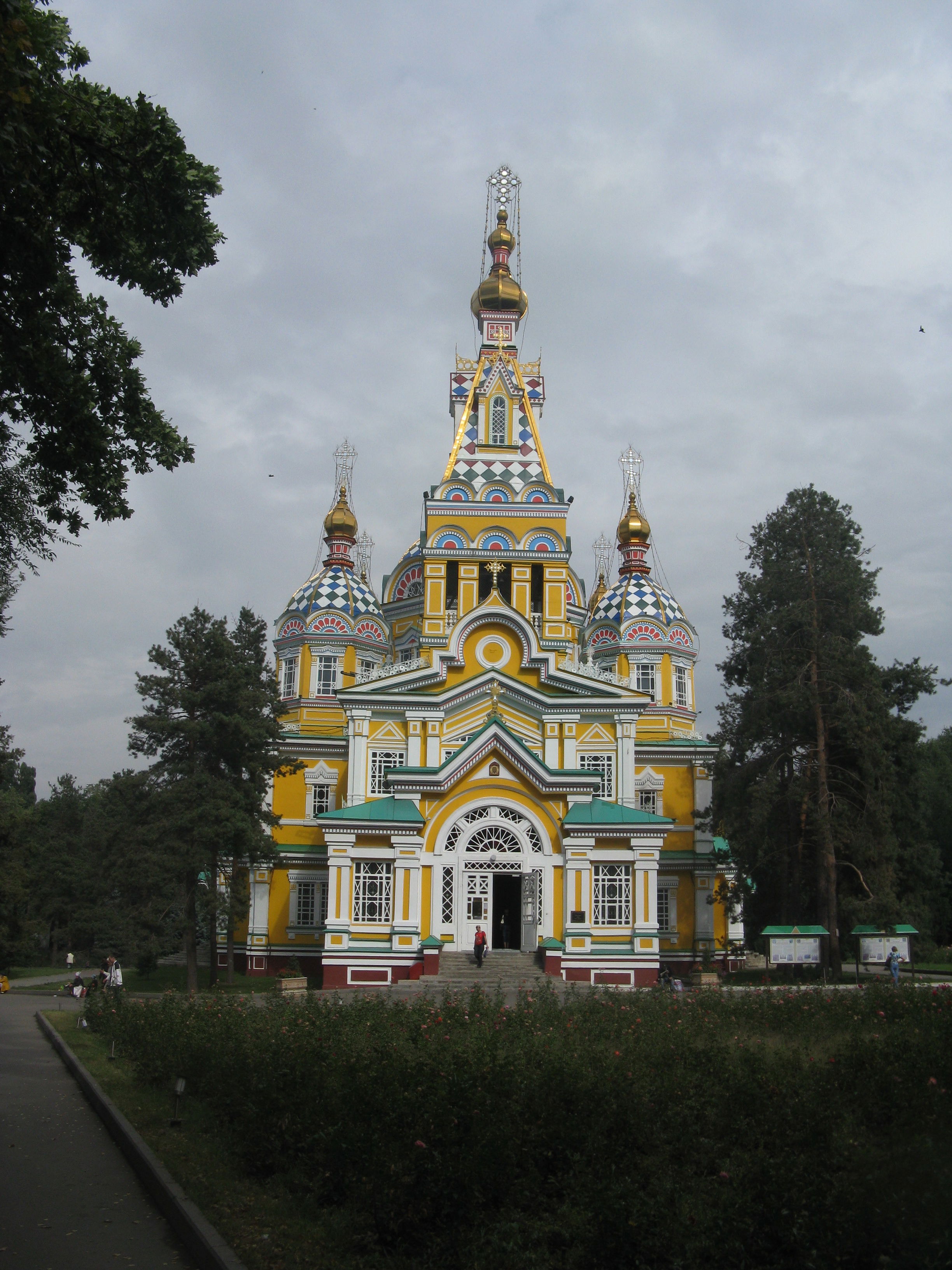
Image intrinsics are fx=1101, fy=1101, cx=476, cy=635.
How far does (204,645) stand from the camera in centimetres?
2842

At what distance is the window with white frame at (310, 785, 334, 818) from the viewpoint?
34.3 m

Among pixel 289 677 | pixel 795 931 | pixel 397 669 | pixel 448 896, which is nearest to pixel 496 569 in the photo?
pixel 397 669

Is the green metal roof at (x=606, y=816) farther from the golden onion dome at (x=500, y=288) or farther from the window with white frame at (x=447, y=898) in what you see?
the golden onion dome at (x=500, y=288)

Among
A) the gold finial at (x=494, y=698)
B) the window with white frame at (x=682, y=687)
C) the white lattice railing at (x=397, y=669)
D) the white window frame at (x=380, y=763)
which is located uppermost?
the window with white frame at (x=682, y=687)

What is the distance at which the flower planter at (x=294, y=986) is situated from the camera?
2381 centimetres

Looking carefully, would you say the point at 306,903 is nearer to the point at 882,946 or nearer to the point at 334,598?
the point at 334,598

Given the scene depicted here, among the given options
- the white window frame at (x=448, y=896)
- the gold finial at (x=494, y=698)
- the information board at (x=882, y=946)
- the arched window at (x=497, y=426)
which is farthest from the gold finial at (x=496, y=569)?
the information board at (x=882, y=946)

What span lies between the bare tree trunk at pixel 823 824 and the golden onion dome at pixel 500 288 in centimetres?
1770

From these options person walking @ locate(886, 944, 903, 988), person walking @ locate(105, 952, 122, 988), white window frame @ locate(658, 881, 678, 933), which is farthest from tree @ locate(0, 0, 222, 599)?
white window frame @ locate(658, 881, 678, 933)

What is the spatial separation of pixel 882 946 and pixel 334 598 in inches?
790

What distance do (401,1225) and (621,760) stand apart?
81.2ft

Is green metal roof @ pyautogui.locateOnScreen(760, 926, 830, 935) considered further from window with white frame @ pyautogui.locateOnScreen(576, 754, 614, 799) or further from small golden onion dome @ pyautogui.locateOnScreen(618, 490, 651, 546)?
small golden onion dome @ pyautogui.locateOnScreen(618, 490, 651, 546)

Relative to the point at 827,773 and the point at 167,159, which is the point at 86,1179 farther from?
the point at 827,773

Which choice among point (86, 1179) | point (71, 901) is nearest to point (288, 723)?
point (71, 901)
